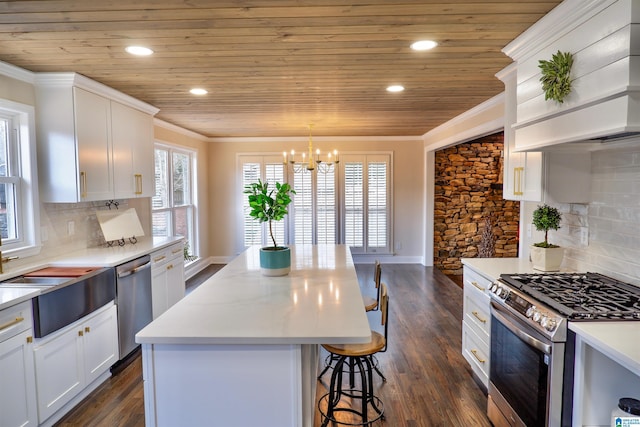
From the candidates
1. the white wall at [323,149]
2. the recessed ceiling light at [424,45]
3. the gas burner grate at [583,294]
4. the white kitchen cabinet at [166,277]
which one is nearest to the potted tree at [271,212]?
the recessed ceiling light at [424,45]

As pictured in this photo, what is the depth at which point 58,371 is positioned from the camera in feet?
8.04

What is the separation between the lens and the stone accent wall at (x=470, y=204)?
6.84 metres

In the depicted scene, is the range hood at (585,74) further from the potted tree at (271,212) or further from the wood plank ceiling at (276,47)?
the potted tree at (271,212)

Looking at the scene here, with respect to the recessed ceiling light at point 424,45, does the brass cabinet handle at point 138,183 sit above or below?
below

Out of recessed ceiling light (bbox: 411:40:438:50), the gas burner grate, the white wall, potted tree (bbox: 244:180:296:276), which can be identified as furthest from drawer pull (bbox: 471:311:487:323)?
the white wall

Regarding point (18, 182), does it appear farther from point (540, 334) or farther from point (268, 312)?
point (540, 334)

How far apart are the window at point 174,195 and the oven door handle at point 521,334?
4455 millimetres

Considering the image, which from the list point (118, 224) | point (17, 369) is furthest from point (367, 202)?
point (17, 369)

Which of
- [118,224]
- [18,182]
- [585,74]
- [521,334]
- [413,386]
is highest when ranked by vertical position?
[585,74]

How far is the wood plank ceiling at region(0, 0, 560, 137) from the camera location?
1.96 meters

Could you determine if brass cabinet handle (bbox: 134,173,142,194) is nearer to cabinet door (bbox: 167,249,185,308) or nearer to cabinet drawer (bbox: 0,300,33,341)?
cabinet door (bbox: 167,249,185,308)

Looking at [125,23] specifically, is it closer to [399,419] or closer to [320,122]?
[399,419]

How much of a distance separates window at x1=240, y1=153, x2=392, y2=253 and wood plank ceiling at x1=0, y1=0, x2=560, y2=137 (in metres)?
2.80

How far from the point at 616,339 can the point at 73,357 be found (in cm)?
311
